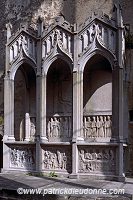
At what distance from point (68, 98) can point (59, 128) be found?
110 cm

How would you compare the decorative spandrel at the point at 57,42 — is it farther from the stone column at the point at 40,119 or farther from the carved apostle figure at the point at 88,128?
the carved apostle figure at the point at 88,128

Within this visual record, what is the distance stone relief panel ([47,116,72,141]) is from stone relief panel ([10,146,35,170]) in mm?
1340

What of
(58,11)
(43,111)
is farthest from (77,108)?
(58,11)

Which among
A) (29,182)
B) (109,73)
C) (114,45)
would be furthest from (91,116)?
(29,182)

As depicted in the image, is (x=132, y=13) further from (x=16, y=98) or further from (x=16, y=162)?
(x=16, y=162)

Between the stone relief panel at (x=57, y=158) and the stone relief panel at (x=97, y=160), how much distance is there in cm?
41

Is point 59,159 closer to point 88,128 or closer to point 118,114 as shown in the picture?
point 88,128

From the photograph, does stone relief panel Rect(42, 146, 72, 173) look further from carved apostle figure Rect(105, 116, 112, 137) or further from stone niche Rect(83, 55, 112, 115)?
stone niche Rect(83, 55, 112, 115)

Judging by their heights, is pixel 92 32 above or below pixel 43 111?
above

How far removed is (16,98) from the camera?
12664 millimetres

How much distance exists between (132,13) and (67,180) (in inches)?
239

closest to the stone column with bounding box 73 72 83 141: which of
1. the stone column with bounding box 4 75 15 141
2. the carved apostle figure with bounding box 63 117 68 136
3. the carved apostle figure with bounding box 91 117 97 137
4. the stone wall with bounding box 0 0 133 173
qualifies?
the carved apostle figure with bounding box 91 117 97 137

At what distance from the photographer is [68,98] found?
37.6 ft

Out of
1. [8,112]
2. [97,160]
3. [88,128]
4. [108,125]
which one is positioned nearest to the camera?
[97,160]
